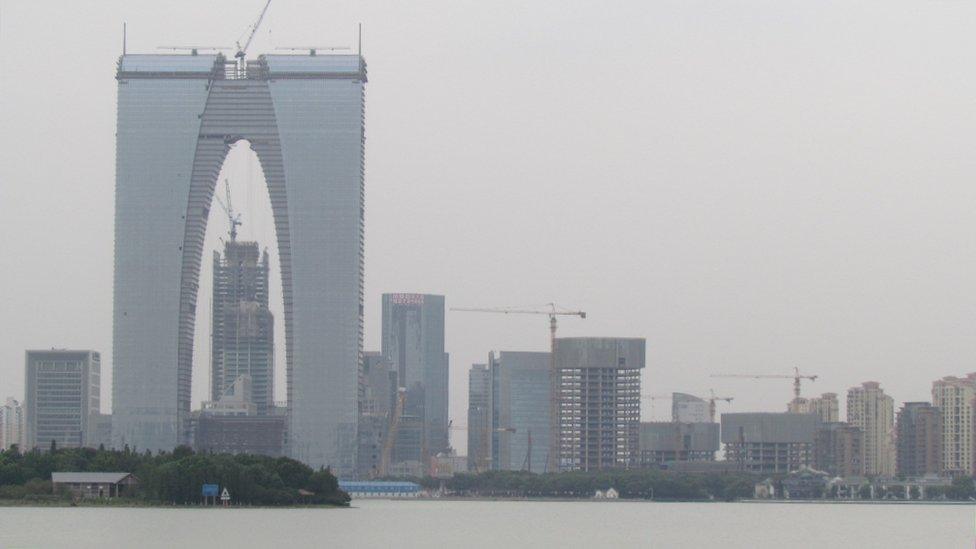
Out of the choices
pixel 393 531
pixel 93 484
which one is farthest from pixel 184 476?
pixel 393 531

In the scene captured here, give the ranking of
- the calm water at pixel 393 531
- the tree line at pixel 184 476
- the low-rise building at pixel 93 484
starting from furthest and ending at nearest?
the low-rise building at pixel 93 484
the tree line at pixel 184 476
the calm water at pixel 393 531

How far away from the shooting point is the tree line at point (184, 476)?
524ft

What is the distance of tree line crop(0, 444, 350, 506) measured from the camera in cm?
15975

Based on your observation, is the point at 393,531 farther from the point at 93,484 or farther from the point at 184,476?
the point at 93,484

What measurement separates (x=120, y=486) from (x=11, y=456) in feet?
38.2

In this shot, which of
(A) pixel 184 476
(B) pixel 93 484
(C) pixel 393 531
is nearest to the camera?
(C) pixel 393 531

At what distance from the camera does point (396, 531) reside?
148 meters

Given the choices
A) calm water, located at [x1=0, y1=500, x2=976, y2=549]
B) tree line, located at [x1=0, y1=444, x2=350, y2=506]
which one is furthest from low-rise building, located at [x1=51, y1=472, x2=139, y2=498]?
calm water, located at [x1=0, y1=500, x2=976, y2=549]

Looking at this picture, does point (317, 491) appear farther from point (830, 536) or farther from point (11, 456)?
point (830, 536)

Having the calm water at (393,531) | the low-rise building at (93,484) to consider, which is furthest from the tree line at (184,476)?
the calm water at (393,531)

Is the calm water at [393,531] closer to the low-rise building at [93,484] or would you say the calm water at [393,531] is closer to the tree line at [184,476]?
the tree line at [184,476]

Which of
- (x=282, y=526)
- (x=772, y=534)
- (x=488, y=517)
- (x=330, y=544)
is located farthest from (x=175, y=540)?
(x=488, y=517)


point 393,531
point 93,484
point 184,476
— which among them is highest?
point 184,476

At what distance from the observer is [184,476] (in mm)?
158625
